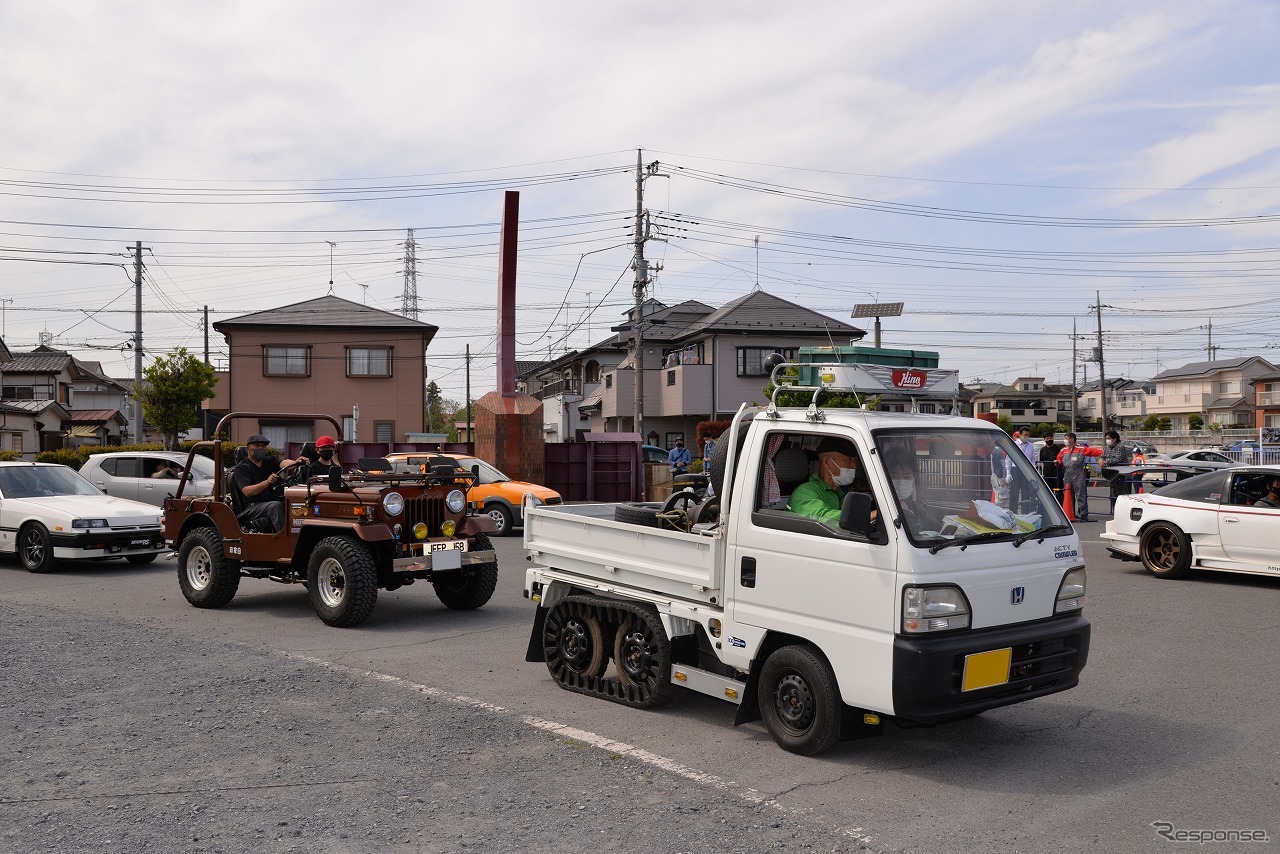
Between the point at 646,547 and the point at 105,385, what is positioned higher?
the point at 105,385

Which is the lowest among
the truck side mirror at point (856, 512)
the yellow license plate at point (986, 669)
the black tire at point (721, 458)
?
the yellow license plate at point (986, 669)

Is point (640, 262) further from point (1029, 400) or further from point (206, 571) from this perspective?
point (1029, 400)

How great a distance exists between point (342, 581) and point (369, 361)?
104ft

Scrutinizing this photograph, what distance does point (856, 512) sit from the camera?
4.88m

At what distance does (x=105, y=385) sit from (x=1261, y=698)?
75506mm

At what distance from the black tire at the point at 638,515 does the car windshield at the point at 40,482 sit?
427 inches

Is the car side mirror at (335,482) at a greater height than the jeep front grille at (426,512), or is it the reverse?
the car side mirror at (335,482)

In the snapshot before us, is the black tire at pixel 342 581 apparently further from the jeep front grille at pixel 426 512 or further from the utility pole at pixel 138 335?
the utility pole at pixel 138 335

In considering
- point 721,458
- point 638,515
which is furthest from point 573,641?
point 721,458

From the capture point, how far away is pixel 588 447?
78.3ft

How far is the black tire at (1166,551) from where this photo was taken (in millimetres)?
11805

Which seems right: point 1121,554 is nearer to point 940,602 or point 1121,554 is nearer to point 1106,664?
point 1106,664

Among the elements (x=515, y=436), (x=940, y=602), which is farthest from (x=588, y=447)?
(x=940, y=602)

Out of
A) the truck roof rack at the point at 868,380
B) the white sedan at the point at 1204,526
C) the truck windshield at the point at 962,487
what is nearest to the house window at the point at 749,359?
the white sedan at the point at 1204,526
